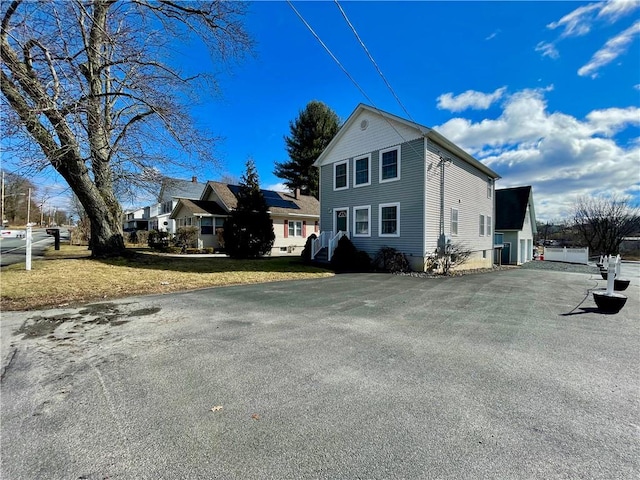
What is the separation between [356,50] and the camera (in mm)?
7629

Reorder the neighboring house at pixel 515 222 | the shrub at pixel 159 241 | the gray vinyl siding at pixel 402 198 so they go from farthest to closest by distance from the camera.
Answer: the shrub at pixel 159 241, the neighboring house at pixel 515 222, the gray vinyl siding at pixel 402 198

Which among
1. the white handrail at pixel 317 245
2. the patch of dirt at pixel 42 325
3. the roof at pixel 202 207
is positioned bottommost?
the patch of dirt at pixel 42 325

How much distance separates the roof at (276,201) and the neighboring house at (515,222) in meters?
15.0

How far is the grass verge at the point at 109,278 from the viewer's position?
7.01 metres

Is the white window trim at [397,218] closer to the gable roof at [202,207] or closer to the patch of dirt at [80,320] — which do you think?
the patch of dirt at [80,320]

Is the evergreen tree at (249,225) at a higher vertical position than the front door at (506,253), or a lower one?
higher

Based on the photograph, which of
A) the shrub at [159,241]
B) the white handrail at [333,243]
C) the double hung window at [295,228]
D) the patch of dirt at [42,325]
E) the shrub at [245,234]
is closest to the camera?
the patch of dirt at [42,325]

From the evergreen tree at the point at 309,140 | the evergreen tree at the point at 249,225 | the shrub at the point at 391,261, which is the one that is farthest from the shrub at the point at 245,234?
the evergreen tree at the point at 309,140


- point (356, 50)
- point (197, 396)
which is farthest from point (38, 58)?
point (197, 396)

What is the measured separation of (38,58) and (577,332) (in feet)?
45.0

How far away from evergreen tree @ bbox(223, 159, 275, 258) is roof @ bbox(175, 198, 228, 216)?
4797 mm

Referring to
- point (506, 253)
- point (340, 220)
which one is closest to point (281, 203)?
point (340, 220)

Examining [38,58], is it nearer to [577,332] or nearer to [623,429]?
[623,429]

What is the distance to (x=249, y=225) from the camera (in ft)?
60.7
